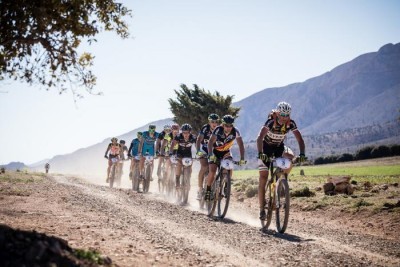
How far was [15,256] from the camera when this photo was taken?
14.6ft

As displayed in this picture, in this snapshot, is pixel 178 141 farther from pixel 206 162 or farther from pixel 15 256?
pixel 15 256

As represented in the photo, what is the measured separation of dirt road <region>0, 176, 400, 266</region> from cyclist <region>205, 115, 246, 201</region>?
1.53 metres

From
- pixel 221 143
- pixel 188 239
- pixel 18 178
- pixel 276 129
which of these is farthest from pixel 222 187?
pixel 18 178

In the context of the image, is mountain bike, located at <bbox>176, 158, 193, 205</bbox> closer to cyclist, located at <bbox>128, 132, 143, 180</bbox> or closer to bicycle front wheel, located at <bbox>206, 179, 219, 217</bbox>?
bicycle front wheel, located at <bbox>206, 179, 219, 217</bbox>

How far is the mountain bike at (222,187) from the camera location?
1157 cm

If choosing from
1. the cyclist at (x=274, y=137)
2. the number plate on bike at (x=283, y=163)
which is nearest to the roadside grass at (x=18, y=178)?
the cyclist at (x=274, y=137)

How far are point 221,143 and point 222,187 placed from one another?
56.1 inches

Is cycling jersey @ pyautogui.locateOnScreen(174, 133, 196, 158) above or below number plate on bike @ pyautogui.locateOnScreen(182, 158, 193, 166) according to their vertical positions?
above

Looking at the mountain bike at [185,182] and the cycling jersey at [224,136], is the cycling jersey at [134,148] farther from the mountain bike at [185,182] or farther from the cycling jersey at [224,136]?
the cycling jersey at [224,136]

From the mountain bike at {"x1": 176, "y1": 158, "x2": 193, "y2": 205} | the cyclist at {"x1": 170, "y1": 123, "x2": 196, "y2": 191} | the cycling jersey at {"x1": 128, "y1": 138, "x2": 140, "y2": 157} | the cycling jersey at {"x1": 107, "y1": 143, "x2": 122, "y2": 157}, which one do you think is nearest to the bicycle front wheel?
the mountain bike at {"x1": 176, "y1": 158, "x2": 193, "y2": 205}

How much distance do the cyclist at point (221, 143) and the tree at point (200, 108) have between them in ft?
96.1

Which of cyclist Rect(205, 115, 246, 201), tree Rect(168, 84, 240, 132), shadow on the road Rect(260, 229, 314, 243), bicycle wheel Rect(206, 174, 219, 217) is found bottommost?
shadow on the road Rect(260, 229, 314, 243)

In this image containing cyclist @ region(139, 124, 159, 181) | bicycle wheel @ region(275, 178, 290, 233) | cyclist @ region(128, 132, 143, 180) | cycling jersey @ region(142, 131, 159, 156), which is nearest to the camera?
bicycle wheel @ region(275, 178, 290, 233)

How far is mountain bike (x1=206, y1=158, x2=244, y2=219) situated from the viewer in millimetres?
11570
